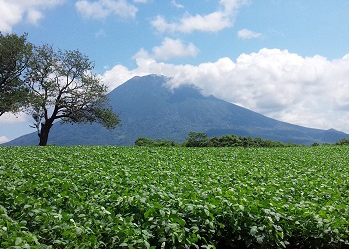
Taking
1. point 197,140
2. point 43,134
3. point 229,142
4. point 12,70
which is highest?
point 12,70

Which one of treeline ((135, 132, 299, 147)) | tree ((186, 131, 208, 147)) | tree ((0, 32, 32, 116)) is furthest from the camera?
tree ((186, 131, 208, 147))

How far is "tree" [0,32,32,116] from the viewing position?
130 feet

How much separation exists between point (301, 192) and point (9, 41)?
4168 centimetres

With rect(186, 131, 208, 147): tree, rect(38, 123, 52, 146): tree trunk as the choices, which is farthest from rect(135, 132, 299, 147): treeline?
rect(38, 123, 52, 146): tree trunk

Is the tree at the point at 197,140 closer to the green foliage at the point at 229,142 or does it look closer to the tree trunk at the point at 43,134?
the green foliage at the point at 229,142

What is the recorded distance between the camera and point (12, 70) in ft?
135

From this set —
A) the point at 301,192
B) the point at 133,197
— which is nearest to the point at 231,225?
the point at 133,197

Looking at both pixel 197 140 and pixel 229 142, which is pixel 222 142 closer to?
pixel 229 142

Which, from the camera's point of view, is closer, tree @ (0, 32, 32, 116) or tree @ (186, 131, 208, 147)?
tree @ (0, 32, 32, 116)

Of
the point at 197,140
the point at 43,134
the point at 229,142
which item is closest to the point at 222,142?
the point at 229,142

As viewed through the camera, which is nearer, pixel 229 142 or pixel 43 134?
pixel 43 134

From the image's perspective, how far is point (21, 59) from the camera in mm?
41781

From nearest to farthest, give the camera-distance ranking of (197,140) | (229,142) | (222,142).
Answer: (229,142) < (222,142) < (197,140)

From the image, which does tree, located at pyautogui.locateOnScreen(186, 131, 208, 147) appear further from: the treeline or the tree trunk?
the tree trunk
